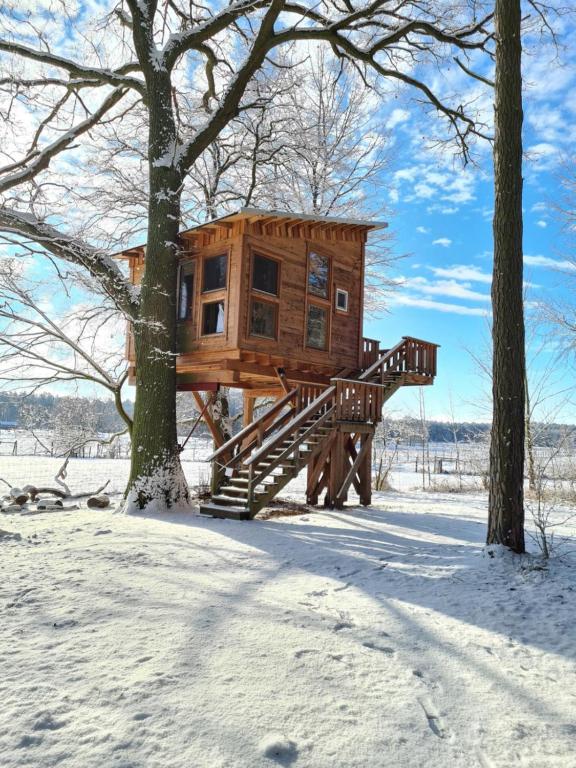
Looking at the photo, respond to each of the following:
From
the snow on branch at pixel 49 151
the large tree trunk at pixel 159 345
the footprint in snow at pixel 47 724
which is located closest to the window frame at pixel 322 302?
the large tree trunk at pixel 159 345

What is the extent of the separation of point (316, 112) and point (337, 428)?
12.6m

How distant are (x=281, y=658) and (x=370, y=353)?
12293mm

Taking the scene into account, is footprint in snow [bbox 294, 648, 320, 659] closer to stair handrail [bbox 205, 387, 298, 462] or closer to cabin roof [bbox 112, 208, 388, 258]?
stair handrail [bbox 205, 387, 298, 462]

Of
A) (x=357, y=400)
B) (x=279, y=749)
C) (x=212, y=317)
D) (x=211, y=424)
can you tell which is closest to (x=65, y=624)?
(x=279, y=749)

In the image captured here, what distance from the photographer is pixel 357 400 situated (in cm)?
1167

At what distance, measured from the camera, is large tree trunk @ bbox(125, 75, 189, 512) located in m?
9.47

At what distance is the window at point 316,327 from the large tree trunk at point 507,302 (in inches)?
273

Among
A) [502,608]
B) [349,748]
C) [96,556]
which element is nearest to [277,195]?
[96,556]

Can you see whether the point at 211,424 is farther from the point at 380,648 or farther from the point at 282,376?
the point at 380,648

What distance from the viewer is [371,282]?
19422 mm

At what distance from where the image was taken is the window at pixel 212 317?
1195 centimetres

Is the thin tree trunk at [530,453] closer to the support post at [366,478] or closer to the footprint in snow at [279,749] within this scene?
the support post at [366,478]

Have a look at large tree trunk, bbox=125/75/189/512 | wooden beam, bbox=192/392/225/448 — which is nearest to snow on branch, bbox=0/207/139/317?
large tree trunk, bbox=125/75/189/512

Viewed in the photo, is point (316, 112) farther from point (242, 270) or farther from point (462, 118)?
point (242, 270)
